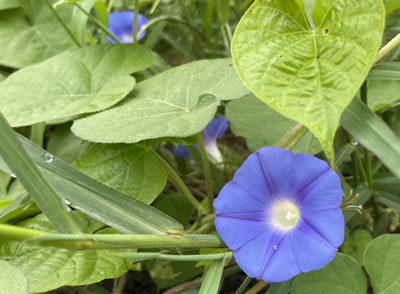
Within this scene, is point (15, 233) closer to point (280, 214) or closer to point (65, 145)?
point (280, 214)

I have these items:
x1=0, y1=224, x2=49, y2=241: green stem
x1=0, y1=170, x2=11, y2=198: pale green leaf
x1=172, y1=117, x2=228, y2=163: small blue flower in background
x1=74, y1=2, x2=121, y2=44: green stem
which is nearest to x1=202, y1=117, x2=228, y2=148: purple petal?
x1=172, y1=117, x2=228, y2=163: small blue flower in background

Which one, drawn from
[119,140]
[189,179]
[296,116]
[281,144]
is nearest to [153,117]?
[119,140]

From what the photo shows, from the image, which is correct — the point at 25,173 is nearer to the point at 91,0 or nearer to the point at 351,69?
the point at 351,69

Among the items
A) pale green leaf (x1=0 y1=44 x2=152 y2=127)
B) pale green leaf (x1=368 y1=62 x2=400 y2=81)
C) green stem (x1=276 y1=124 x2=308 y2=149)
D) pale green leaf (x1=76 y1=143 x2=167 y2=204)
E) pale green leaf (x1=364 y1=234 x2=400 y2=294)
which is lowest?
pale green leaf (x1=364 y1=234 x2=400 y2=294)

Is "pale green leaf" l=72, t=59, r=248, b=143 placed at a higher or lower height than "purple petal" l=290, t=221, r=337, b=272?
higher

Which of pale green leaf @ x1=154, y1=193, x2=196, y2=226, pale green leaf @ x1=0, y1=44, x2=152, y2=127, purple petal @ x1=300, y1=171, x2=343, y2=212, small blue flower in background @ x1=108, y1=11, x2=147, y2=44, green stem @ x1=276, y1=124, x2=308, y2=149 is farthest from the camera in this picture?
small blue flower in background @ x1=108, y1=11, x2=147, y2=44

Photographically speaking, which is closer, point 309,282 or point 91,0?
point 309,282

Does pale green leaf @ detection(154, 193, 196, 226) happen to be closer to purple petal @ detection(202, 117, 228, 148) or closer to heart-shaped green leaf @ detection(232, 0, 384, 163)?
purple petal @ detection(202, 117, 228, 148)

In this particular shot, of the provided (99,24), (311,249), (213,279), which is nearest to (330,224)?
(311,249)
